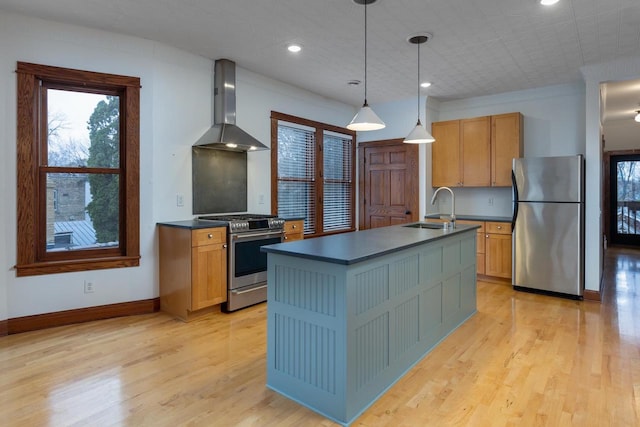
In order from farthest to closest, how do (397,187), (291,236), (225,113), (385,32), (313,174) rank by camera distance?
(397,187) → (313,174) → (291,236) → (225,113) → (385,32)

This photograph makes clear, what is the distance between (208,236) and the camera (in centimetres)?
358

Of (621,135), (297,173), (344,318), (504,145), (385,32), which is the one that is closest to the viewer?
(344,318)

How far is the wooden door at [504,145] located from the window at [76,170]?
4445 mm

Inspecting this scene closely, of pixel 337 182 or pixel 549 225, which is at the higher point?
pixel 337 182

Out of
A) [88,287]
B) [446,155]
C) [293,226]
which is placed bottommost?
[88,287]

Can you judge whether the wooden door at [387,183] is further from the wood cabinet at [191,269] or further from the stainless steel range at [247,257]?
the wood cabinet at [191,269]

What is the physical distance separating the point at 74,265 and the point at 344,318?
2749 millimetres

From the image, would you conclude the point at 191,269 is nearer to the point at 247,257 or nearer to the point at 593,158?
the point at 247,257

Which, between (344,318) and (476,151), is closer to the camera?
(344,318)

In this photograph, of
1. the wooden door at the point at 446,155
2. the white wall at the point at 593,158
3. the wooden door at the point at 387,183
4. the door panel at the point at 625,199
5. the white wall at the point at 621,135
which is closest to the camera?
the white wall at the point at 593,158

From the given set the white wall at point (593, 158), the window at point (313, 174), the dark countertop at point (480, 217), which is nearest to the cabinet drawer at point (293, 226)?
the window at point (313, 174)

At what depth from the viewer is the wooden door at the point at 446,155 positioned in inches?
217

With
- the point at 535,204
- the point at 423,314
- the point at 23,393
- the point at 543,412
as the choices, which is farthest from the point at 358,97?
the point at 23,393

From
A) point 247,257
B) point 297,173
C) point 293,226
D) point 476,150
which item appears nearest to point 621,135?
point 476,150
